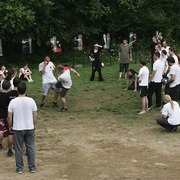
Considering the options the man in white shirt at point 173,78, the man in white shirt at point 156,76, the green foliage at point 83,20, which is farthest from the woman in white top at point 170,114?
the green foliage at point 83,20

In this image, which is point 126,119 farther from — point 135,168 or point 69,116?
point 135,168

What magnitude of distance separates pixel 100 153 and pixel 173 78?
4108 millimetres

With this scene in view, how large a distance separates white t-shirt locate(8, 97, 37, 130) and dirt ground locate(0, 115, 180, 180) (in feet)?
2.93

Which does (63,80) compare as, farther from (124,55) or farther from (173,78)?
(124,55)

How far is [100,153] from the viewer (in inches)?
361

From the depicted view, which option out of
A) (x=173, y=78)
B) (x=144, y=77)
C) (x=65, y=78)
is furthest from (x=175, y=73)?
(x=65, y=78)

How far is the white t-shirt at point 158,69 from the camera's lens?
1260 cm

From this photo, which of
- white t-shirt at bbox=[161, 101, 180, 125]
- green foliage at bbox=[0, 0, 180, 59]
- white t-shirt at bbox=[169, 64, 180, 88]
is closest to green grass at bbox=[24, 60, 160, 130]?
white t-shirt at bbox=[169, 64, 180, 88]

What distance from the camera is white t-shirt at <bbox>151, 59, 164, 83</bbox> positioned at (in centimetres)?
1260

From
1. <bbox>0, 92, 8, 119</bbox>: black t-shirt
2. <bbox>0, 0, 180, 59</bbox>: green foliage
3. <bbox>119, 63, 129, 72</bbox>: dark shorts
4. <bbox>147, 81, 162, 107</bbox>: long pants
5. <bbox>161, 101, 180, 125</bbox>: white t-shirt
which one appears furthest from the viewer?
<bbox>0, 0, 180, 59</bbox>: green foliage

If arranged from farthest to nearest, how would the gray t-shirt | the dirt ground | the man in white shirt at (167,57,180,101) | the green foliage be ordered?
the green foliage → the gray t-shirt → the man in white shirt at (167,57,180,101) → the dirt ground

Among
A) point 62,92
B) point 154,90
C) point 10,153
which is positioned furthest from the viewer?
point 62,92

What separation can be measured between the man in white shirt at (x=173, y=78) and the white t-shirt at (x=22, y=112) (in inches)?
218

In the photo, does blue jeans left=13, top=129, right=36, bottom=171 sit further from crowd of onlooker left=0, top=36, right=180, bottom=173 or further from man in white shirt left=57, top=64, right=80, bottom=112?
man in white shirt left=57, top=64, right=80, bottom=112
